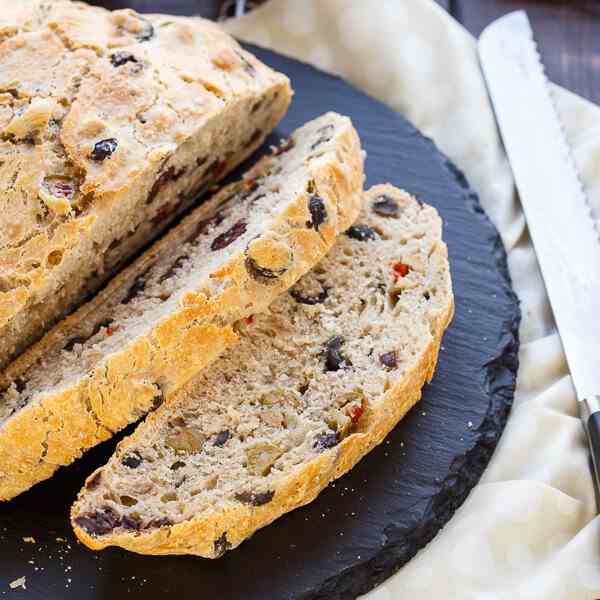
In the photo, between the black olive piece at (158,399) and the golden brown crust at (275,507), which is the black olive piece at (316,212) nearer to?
the golden brown crust at (275,507)

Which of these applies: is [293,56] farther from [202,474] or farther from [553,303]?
[202,474]

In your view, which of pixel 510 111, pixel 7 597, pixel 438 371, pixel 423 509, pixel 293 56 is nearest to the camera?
pixel 7 597

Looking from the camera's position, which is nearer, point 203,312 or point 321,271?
point 203,312

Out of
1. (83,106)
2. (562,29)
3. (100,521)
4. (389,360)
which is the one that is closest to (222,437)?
(100,521)

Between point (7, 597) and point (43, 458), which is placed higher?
point (43, 458)

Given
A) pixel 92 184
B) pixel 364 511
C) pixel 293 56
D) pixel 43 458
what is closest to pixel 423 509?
pixel 364 511

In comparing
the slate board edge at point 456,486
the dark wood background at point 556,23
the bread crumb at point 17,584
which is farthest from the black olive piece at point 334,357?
the dark wood background at point 556,23
